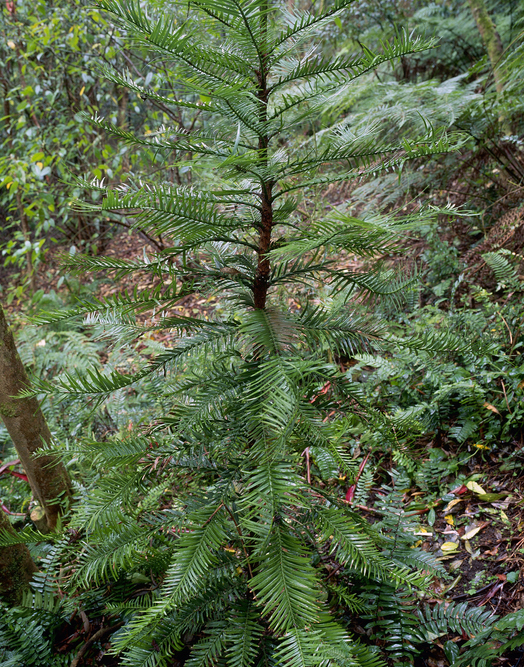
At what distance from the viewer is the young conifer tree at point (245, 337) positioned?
100cm

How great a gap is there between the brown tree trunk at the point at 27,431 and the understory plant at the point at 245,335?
2.55 ft

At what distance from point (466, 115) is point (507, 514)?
2569 millimetres

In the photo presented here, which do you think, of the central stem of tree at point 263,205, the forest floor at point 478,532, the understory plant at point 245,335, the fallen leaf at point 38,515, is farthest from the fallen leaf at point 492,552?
the fallen leaf at point 38,515

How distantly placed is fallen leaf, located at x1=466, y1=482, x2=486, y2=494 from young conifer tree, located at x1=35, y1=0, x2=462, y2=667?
108 cm

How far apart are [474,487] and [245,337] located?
177cm

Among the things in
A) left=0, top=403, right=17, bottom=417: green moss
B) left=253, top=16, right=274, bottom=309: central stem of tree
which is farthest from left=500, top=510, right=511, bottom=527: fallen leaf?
left=0, top=403, right=17, bottom=417: green moss

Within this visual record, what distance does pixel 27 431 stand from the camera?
204cm

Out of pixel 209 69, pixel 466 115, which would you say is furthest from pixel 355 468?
pixel 466 115

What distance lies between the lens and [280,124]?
3.75 feet

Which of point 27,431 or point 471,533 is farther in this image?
point 471,533

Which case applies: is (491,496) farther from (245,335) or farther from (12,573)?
(12,573)

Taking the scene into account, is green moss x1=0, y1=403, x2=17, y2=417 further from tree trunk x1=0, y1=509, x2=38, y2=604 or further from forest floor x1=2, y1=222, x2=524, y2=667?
forest floor x1=2, y1=222, x2=524, y2=667

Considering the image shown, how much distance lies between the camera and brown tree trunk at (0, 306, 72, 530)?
1951 millimetres

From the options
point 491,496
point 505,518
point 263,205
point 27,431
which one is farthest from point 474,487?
point 27,431
